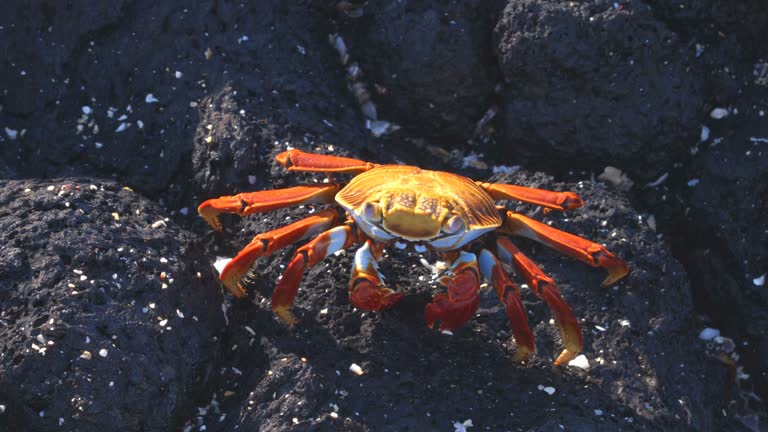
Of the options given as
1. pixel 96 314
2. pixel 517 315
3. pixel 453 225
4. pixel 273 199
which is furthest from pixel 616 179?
pixel 96 314

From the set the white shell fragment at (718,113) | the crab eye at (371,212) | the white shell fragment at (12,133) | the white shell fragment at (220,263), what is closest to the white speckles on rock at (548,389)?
the crab eye at (371,212)

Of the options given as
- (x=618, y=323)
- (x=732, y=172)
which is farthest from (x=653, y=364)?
(x=732, y=172)

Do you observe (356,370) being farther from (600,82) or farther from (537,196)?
(600,82)

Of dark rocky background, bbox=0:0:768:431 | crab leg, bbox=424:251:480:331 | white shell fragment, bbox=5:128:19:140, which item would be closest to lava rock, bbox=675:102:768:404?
dark rocky background, bbox=0:0:768:431

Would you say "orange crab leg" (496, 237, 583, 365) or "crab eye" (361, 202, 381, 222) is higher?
"crab eye" (361, 202, 381, 222)

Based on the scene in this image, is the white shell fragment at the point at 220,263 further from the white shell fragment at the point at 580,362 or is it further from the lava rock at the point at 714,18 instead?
the lava rock at the point at 714,18

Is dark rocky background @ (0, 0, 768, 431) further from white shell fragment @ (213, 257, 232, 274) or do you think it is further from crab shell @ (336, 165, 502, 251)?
crab shell @ (336, 165, 502, 251)
